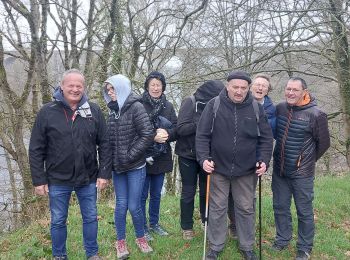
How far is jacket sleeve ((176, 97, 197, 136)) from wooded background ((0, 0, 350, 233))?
3.40 meters

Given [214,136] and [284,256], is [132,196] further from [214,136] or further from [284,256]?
[284,256]

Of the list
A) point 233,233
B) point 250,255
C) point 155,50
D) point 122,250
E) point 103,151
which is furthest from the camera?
point 155,50

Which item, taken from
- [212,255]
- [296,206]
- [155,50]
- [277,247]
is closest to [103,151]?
[212,255]

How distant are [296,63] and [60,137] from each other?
11.8 m

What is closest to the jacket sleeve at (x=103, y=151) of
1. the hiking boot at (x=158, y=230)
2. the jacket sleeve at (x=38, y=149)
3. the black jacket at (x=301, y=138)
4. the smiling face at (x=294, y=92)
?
the jacket sleeve at (x=38, y=149)

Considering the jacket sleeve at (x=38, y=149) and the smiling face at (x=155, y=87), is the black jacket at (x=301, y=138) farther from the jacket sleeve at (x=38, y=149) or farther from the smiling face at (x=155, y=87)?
the jacket sleeve at (x=38, y=149)

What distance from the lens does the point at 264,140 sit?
4.24 meters

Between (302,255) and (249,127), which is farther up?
(249,127)

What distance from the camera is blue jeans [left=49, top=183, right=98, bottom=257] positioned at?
4.05m

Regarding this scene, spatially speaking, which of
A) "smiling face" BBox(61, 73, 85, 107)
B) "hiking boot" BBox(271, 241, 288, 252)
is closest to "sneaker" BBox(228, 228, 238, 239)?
"hiking boot" BBox(271, 241, 288, 252)

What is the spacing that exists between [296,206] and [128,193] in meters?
2.01

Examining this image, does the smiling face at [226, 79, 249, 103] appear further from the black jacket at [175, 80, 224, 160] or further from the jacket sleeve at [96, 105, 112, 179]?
the jacket sleeve at [96, 105, 112, 179]

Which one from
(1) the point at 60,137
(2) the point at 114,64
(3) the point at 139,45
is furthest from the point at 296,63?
(1) the point at 60,137

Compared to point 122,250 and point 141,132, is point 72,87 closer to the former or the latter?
point 141,132
